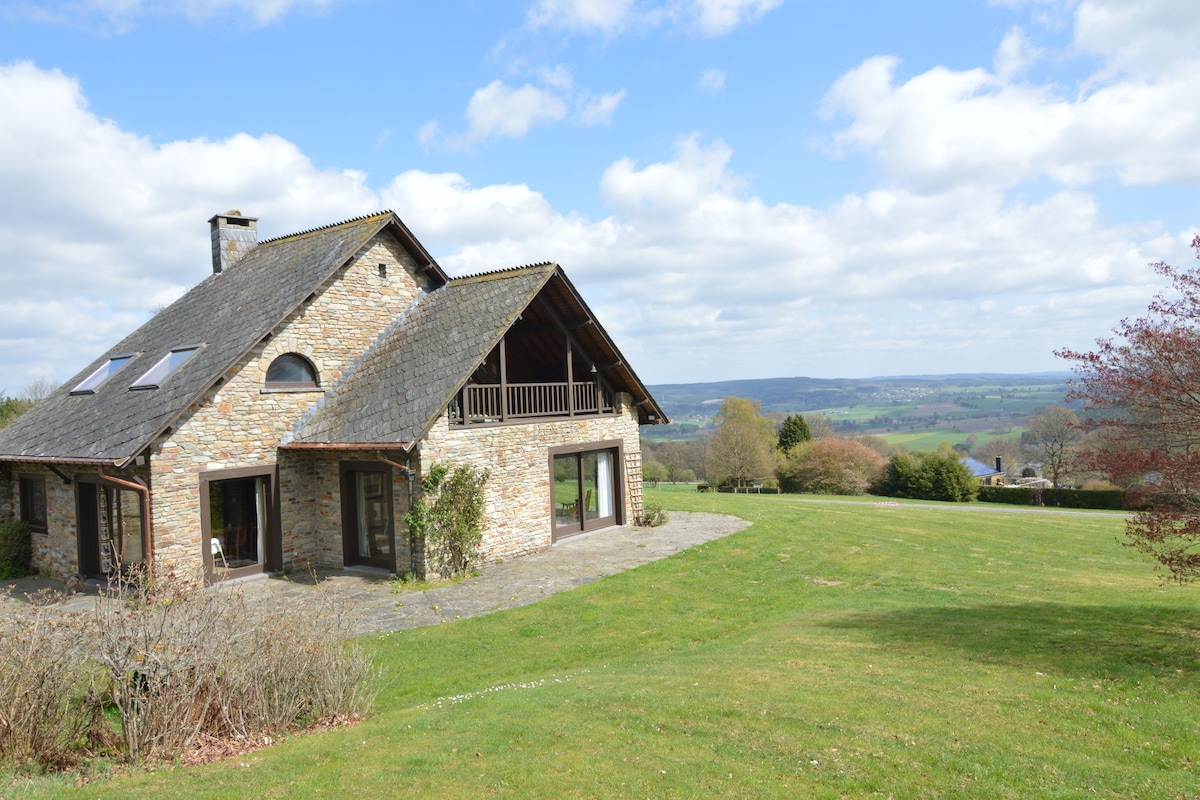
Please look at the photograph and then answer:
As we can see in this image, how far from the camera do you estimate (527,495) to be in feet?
58.5

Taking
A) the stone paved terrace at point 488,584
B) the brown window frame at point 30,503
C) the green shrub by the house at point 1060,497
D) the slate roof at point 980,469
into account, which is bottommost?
the slate roof at point 980,469

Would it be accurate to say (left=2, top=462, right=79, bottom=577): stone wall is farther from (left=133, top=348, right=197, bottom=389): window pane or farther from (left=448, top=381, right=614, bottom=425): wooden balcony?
(left=448, top=381, right=614, bottom=425): wooden balcony

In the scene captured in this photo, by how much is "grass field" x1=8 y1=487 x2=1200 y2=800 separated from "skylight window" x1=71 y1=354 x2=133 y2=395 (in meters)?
11.7

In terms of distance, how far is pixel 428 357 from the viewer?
57.0 ft

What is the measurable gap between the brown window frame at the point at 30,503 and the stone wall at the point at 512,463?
9.78m

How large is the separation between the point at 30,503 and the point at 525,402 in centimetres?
1215

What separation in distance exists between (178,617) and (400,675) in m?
3.43

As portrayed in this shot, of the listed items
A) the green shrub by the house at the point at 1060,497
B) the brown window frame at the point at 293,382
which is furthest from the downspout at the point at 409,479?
the green shrub by the house at the point at 1060,497

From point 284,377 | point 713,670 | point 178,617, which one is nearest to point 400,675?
point 178,617

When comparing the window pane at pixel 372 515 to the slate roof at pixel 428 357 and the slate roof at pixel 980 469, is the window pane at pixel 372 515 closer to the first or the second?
the slate roof at pixel 428 357

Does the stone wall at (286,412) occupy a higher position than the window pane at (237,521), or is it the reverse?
the stone wall at (286,412)

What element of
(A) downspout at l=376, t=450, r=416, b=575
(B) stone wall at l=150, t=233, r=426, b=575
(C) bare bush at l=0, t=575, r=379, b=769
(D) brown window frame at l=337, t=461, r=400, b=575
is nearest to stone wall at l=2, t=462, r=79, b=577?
(B) stone wall at l=150, t=233, r=426, b=575

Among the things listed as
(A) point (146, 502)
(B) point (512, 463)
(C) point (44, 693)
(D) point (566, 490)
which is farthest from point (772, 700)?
(A) point (146, 502)

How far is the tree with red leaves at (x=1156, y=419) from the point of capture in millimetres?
9203
